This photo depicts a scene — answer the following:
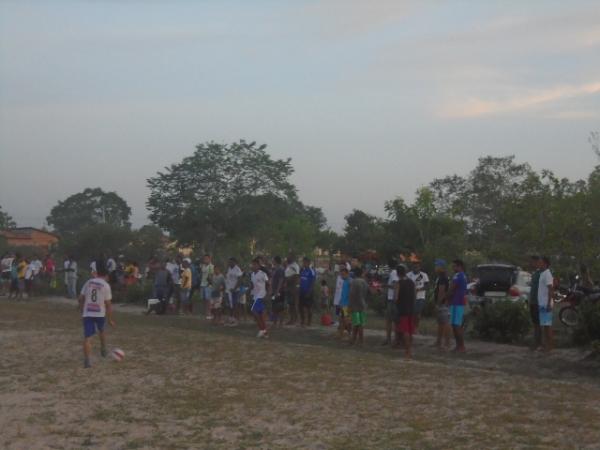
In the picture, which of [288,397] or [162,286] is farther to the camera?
[162,286]

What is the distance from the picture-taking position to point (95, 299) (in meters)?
13.5

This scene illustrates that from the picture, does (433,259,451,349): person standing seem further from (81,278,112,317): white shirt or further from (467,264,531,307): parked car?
(467,264,531,307): parked car

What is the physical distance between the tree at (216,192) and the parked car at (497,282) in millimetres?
21041

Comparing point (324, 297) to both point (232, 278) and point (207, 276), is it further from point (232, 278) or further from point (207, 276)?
point (232, 278)

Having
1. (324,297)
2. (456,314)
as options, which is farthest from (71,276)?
(456,314)

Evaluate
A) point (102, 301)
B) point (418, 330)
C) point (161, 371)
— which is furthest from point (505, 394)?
point (418, 330)

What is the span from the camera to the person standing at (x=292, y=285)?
2130 cm

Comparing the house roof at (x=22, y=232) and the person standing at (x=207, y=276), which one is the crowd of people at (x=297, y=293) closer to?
the person standing at (x=207, y=276)

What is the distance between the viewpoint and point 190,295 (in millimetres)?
25828

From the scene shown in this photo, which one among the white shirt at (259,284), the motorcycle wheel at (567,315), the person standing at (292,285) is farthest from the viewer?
the person standing at (292,285)

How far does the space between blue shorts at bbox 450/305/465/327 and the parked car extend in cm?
769

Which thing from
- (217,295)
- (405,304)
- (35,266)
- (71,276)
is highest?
(35,266)

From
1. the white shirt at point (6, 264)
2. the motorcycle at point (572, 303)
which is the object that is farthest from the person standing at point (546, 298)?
the white shirt at point (6, 264)

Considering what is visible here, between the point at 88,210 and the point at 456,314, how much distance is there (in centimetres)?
9028
